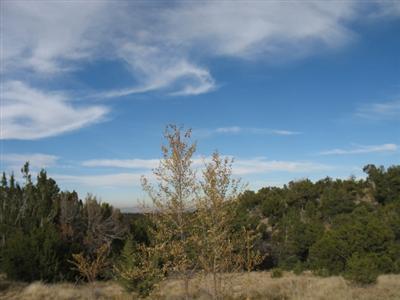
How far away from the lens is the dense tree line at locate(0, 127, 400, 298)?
9.24m

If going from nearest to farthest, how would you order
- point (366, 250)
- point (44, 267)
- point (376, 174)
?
point (44, 267)
point (366, 250)
point (376, 174)

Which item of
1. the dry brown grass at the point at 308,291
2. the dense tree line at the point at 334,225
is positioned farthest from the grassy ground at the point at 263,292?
the dense tree line at the point at 334,225

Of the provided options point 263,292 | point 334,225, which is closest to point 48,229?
point 263,292

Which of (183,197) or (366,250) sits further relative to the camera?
(366,250)

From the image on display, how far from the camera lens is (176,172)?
31.3 feet

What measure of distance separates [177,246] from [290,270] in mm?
22454

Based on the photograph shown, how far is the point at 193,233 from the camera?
9516 mm

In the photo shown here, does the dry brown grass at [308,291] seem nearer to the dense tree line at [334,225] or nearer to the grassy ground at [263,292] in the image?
the grassy ground at [263,292]

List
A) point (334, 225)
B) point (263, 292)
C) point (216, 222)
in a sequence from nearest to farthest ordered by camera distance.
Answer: point (216, 222) → point (263, 292) → point (334, 225)

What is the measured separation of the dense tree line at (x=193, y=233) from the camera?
924 cm

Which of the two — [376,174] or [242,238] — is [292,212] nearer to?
[376,174]

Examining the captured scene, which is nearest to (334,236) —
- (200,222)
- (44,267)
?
(44,267)

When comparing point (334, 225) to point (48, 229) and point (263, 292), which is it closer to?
point (263, 292)

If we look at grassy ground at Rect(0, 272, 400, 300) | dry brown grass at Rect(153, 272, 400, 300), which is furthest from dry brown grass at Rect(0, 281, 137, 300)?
dry brown grass at Rect(153, 272, 400, 300)
